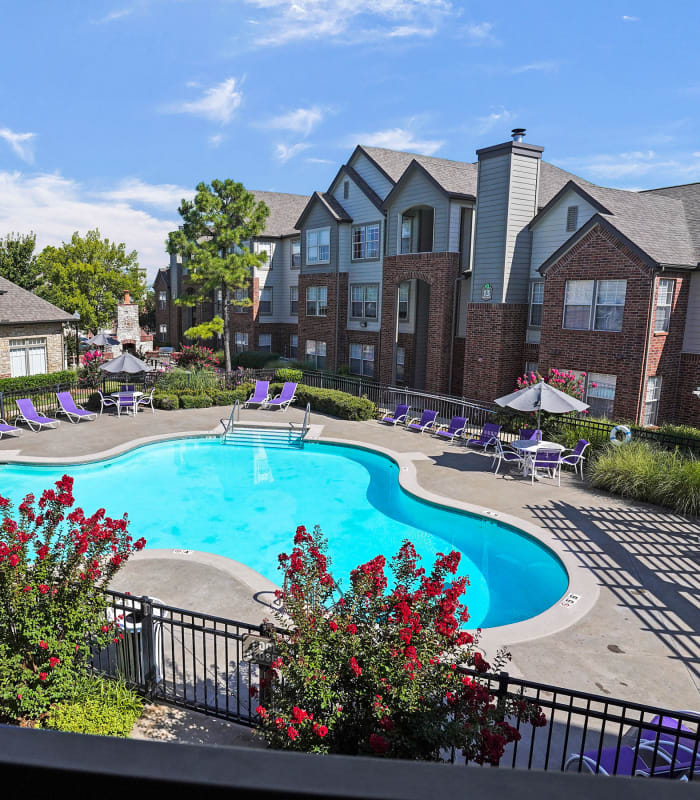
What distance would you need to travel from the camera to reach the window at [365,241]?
102 ft

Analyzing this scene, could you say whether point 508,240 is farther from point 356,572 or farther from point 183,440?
point 356,572

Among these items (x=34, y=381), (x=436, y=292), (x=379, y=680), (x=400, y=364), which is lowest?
(x=379, y=680)

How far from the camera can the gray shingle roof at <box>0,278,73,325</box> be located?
92.4 feet

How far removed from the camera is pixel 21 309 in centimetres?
2906

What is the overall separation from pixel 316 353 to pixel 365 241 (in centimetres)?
715

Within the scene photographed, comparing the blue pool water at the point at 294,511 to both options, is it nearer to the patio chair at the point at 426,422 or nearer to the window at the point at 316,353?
the patio chair at the point at 426,422

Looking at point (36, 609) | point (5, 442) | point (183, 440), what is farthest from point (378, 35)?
point (5, 442)

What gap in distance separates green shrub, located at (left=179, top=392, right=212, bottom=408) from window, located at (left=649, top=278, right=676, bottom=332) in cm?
1815

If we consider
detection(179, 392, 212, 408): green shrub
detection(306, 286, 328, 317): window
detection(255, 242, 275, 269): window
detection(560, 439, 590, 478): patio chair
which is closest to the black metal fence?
detection(560, 439, 590, 478): patio chair

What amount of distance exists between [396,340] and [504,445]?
11.9 m

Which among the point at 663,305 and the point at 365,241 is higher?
the point at 365,241

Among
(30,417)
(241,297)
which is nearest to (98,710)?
(30,417)

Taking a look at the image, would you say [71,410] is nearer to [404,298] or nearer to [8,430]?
[8,430]

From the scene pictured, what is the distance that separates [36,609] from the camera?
6.70 m
